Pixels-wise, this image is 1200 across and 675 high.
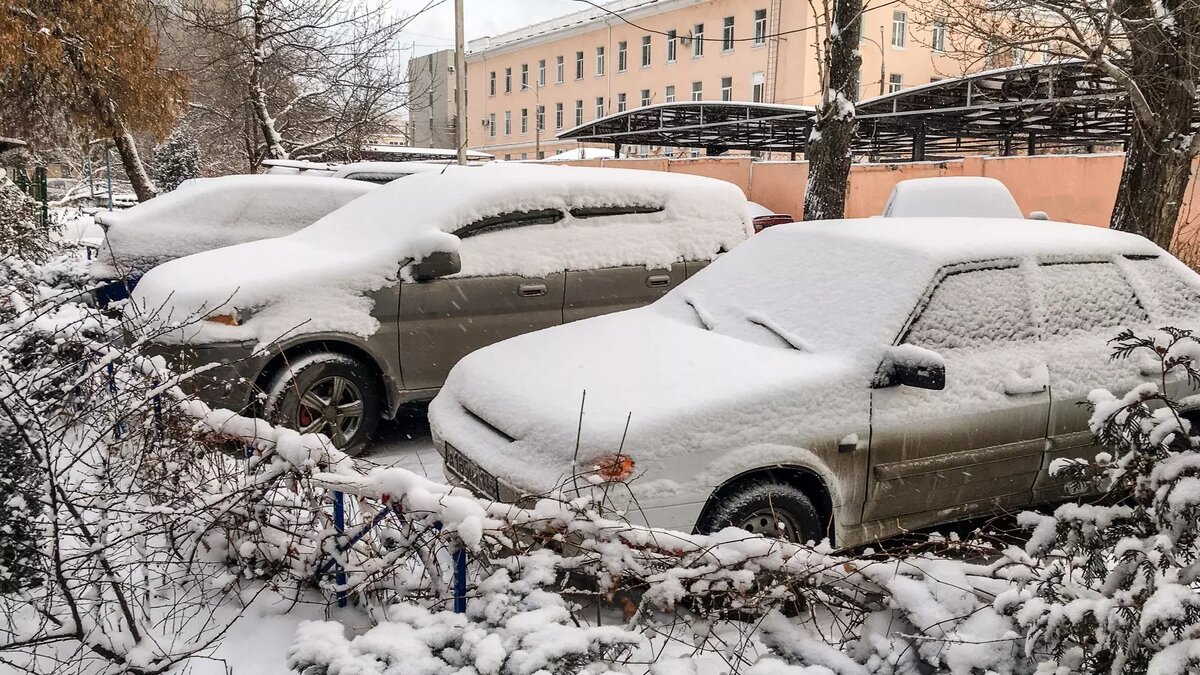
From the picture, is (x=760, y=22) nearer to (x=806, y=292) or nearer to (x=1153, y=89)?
(x=1153, y=89)

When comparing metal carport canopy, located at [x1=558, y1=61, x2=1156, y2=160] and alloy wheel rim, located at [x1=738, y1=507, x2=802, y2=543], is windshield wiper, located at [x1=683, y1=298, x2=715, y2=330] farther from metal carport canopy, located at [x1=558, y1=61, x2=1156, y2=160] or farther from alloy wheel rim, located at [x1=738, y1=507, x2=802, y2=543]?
metal carport canopy, located at [x1=558, y1=61, x2=1156, y2=160]

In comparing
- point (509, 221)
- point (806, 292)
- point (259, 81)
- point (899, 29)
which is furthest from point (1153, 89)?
point (899, 29)

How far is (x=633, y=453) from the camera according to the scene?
133 inches

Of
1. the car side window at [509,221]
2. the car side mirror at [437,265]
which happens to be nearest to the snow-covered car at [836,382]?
the car side mirror at [437,265]

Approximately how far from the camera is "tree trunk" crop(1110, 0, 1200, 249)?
29.0ft

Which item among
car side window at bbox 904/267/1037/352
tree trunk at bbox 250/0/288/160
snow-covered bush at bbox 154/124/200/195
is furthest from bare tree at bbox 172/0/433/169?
car side window at bbox 904/267/1037/352

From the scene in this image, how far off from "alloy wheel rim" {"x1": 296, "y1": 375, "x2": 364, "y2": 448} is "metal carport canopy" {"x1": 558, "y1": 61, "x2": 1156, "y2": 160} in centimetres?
1017

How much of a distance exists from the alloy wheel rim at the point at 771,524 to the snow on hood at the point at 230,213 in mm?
6613

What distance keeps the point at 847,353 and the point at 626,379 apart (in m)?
0.99

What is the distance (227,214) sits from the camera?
921 centimetres

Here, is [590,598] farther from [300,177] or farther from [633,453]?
[300,177]

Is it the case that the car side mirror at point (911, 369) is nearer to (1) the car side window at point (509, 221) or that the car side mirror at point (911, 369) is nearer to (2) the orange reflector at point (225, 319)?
(1) the car side window at point (509, 221)

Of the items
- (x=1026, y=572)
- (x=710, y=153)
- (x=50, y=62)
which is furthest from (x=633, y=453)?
(x=710, y=153)

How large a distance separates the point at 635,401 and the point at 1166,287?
3247 mm
